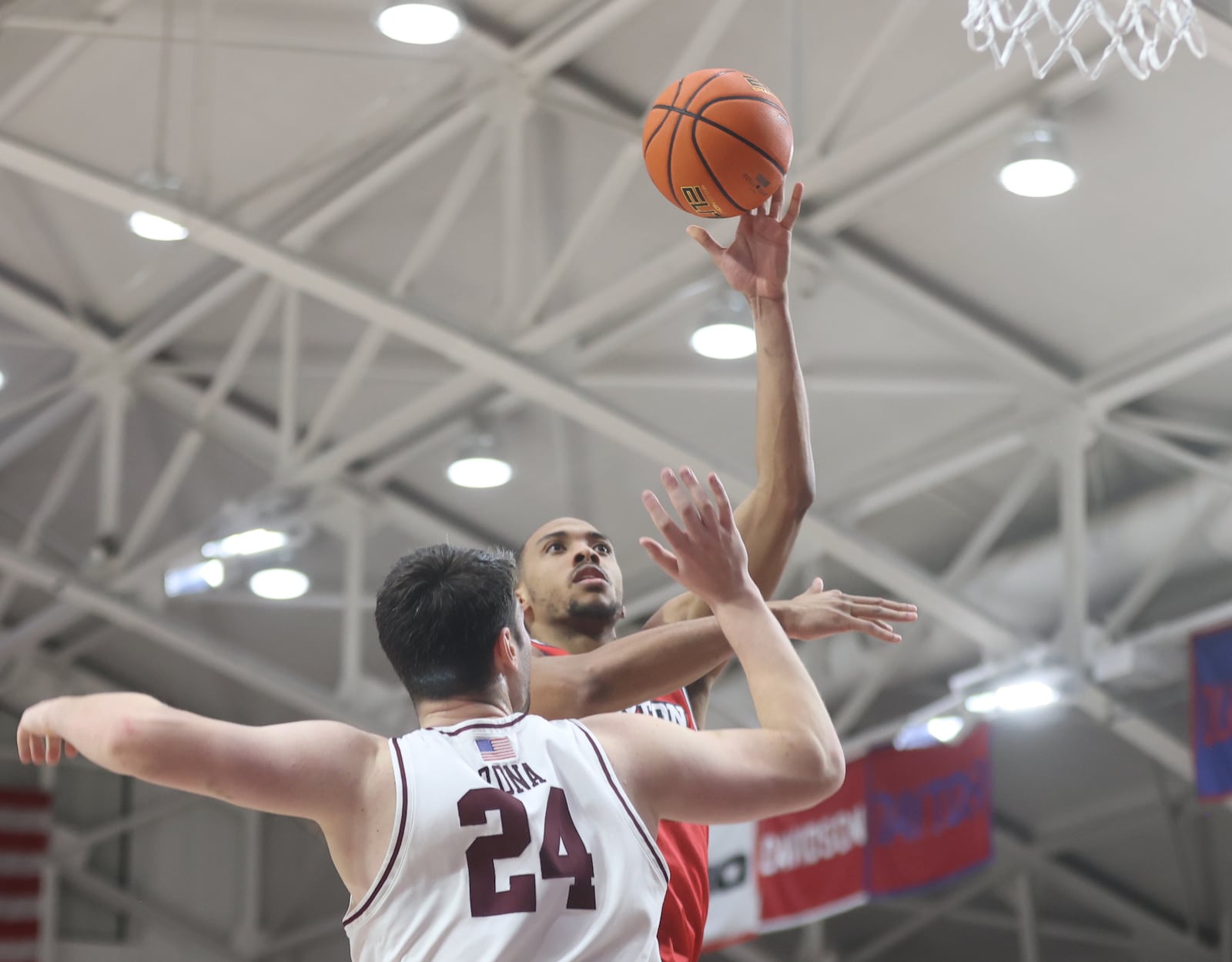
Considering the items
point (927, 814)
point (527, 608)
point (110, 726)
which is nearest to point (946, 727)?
point (927, 814)

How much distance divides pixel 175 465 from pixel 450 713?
10.7 meters

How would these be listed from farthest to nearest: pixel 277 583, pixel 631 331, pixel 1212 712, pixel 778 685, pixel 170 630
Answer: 1. pixel 170 630
2. pixel 277 583
3. pixel 631 331
4. pixel 1212 712
5. pixel 778 685

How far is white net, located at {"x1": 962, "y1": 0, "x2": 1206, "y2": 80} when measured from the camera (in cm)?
615

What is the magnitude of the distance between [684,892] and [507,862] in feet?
5.02

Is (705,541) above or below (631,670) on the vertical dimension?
below

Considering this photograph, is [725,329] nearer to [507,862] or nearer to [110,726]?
[507,862]

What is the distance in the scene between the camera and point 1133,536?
12641 millimetres

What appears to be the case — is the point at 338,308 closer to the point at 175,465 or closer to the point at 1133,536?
the point at 175,465

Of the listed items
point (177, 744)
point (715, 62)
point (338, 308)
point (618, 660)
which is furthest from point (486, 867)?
point (338, 308)

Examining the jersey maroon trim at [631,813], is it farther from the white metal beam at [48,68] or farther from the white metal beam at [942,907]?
the white metal beam at [942,907]

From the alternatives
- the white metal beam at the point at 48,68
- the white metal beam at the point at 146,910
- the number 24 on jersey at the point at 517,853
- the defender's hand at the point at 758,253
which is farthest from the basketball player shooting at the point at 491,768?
the white metal beam at the point at 146,910

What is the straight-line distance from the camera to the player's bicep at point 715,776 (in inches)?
121

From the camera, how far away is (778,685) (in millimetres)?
3148

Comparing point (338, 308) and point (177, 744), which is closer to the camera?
point (177, 744)
